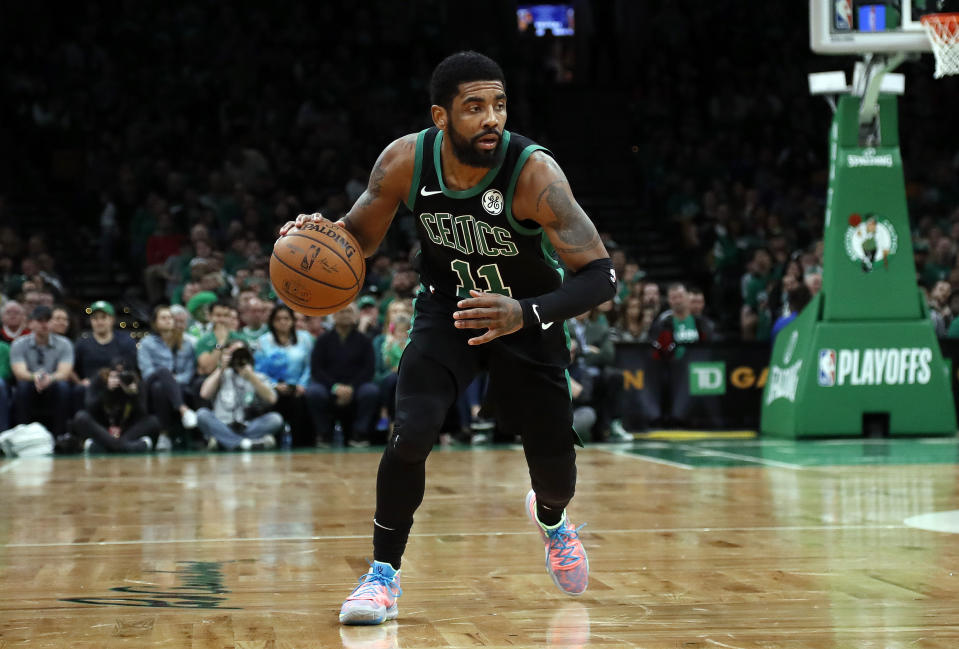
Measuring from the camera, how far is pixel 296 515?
6625 millimetres

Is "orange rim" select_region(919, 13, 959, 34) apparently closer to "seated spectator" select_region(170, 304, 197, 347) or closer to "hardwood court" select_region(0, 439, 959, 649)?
"hardwood court" select_region(0, 439, 959, 649)

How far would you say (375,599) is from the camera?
3941 mm

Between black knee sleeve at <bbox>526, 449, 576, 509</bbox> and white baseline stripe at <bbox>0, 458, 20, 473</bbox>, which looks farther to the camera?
white baseline stripe at <bbox>0, 458, 20, 473</bbox>

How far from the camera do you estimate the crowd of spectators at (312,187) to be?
11.7 metres

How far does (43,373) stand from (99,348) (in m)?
0.57

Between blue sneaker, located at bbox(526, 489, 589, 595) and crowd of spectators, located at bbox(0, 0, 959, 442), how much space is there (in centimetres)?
657

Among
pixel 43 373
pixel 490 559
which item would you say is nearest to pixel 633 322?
pixel 43 373

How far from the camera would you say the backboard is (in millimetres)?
10281

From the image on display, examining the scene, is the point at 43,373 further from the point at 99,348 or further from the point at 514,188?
the point at 514,188

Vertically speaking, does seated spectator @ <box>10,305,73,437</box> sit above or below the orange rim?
below

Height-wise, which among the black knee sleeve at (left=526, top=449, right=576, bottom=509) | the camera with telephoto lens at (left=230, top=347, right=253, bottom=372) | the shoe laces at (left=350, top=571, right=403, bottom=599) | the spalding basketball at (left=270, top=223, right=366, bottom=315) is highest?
the spalding basketball at (left=270, top=223, right=366, bottom=315)

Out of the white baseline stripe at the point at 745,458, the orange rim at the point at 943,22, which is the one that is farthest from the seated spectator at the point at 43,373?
the orange rim at the point at 943,22

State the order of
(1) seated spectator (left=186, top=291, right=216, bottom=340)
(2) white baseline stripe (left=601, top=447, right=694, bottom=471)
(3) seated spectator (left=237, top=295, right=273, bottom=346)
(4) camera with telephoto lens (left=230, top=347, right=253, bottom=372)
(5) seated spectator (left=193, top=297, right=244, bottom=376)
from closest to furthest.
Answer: (2) white baseline stripe (left=601, top=447, right=694, bottom=471) → (4) camera with telephoto lens (left=230, top=347, right=253, bottom=372) → (5) seated spectator (left=193, top=297, right=244, bottom=376) → (3) seated spectator (left=237, top=295, right=273, bottom=346) → (1) seated spectator (left=186, top=291, right=216, bottom=340)

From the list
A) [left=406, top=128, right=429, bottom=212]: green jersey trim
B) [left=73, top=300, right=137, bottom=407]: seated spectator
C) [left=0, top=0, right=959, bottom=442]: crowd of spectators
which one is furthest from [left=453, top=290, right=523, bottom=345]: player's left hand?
[left=73, top=300, right=137, bottom=407]: seated spectator
